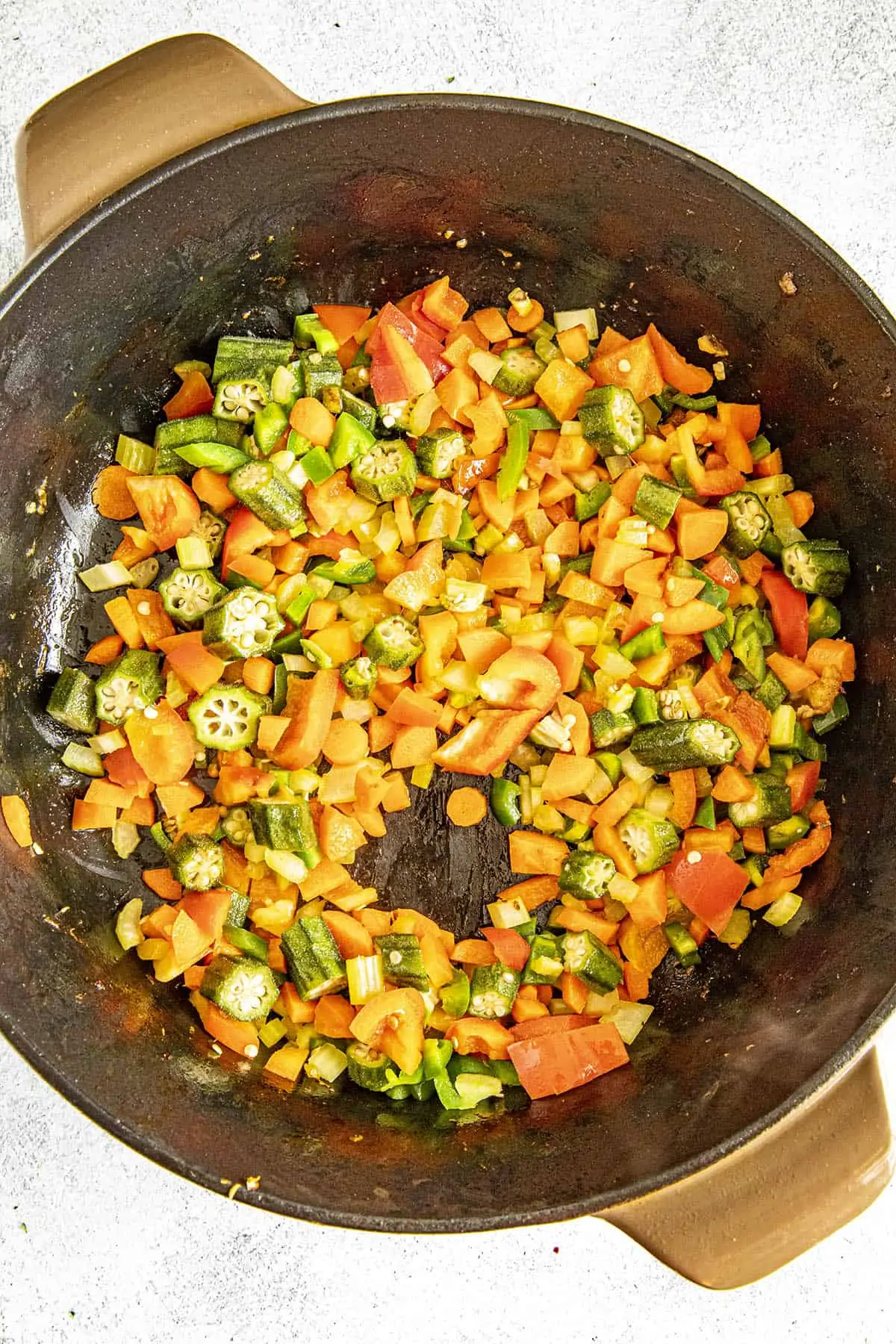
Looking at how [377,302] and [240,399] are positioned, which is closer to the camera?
[240,399]

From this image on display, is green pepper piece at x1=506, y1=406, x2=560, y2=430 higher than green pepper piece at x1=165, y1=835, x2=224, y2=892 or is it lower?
higher

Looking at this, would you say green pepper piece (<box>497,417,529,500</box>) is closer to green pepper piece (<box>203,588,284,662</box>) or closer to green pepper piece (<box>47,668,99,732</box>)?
green pepper piece (<box>203,588,284,662</box>)

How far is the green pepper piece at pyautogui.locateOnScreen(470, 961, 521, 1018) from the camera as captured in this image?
3455 mm

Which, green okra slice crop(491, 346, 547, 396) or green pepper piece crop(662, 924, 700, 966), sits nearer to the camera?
green pepper piece crop(662, 924, 700, 966)

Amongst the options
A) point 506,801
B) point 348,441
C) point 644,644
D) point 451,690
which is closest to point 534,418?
point 348,441

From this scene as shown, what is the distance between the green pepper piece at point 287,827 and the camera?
339 cm

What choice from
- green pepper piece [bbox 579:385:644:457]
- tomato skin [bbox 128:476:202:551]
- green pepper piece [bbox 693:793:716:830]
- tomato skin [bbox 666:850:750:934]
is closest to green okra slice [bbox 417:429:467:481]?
green pepper piece [bbox 579:385:644:457]

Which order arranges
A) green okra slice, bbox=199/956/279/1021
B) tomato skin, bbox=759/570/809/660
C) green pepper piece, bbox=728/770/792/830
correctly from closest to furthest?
green okra slice, bbox=199/956/279/1021 → green pepper piece, bbox=728/770/792/830 → tomato skin, bbox=759/570/809/660

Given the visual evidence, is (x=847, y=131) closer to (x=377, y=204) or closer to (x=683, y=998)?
(x=377, y=204)

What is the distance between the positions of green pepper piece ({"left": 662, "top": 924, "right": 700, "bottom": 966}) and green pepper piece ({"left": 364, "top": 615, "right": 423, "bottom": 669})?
1298 millimetres

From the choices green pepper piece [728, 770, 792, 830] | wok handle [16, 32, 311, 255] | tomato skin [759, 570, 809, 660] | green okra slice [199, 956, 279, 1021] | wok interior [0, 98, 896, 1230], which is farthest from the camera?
tomato skin [759, 570, 809, 660]

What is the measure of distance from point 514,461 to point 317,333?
854 mm

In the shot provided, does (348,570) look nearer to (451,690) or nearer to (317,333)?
(451,690)

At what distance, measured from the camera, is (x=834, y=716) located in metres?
3.55
